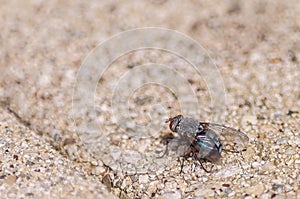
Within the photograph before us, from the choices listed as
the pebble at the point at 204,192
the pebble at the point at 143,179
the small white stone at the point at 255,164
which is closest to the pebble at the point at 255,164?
the small white stone at the point at 255,164

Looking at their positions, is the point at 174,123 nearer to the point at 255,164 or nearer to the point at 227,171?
the point at 227,171

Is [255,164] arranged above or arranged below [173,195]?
above

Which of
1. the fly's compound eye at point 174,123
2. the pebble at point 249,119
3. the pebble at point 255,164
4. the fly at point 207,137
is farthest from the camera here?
the pebble at point 249,119

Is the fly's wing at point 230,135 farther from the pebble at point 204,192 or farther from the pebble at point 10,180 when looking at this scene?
the pebble at point 10,180

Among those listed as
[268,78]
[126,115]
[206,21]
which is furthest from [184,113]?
[206,21]

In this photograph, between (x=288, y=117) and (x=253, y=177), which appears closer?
(x=253, y=177)

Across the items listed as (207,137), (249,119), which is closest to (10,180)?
(207,137)

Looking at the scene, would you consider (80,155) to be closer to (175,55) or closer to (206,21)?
(175,55)
